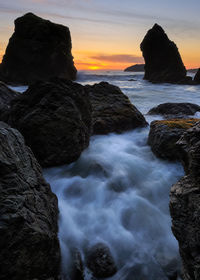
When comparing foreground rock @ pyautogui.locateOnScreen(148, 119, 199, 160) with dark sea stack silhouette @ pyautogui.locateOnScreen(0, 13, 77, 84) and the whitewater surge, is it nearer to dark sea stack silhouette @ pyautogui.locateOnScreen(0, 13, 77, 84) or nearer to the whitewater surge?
the whitewater surge

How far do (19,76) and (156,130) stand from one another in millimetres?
Result: 39360

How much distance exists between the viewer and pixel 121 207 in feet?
12.8

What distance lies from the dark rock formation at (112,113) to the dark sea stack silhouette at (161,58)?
4074cm

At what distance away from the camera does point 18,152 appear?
3.00 meters

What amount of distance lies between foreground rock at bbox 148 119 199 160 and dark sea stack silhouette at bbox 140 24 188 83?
4350 centimetres

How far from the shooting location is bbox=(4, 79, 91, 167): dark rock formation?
4.79 m

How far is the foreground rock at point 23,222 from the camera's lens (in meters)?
2.21

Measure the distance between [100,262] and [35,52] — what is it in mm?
41616

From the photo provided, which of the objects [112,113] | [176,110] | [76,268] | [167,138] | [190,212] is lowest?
[76,268]

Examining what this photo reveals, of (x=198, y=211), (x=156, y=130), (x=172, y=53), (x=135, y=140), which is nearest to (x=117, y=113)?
(x=135, y=140)

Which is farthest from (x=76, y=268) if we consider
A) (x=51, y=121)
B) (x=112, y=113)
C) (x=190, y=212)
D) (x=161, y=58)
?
(x=161, y=58)

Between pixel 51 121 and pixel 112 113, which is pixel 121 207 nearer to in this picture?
pixel 51 121

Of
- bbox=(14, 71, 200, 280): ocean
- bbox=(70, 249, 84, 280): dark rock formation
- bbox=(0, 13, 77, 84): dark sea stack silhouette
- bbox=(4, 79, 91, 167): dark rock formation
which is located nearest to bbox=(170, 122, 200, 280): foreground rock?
bbox=(14, 71, 200, 280): ocean

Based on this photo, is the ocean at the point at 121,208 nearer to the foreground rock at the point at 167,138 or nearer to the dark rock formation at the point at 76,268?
the dark rock formation at the point at 76,268
